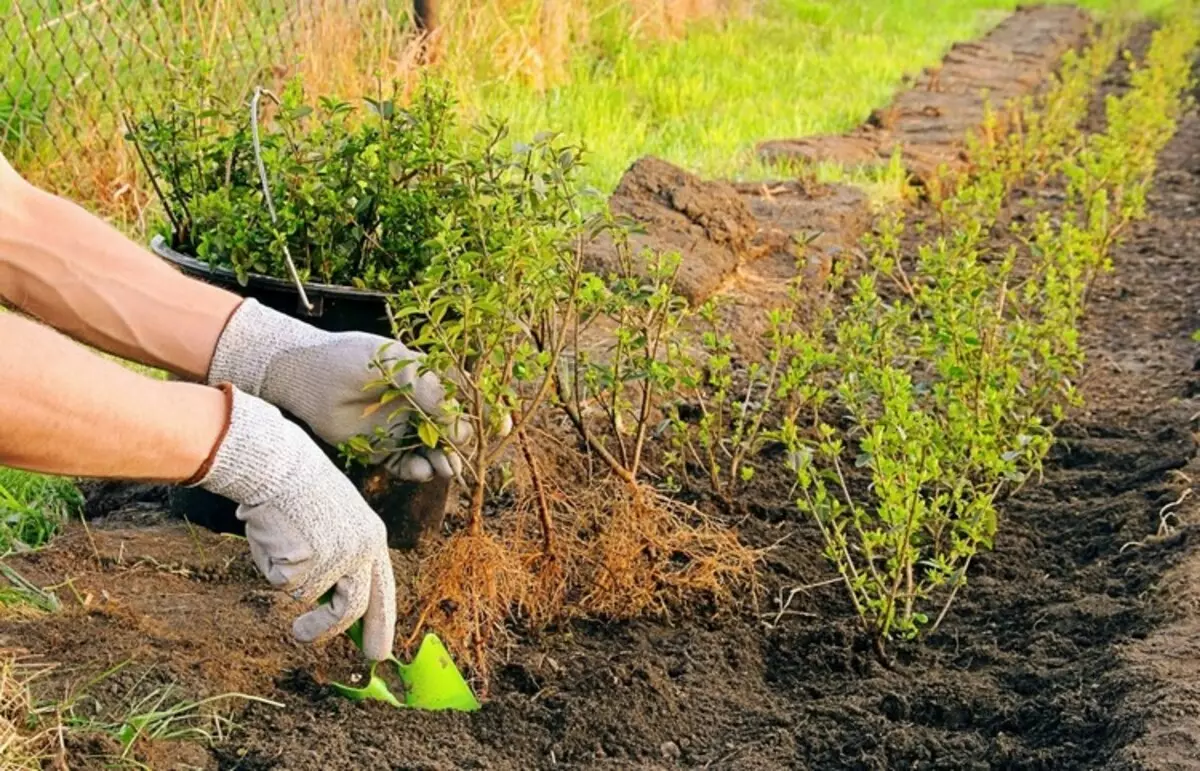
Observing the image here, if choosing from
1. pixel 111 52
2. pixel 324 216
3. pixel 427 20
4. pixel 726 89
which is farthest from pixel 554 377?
pixel 726 89

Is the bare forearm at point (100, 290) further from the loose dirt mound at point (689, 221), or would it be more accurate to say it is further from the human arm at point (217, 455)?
the loose dirt mound at point (689, 221)

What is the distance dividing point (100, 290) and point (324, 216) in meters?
0.44

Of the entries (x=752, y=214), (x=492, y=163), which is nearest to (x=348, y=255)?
(x=492, y=163)

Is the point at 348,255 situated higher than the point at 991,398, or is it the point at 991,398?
the point at 348,255

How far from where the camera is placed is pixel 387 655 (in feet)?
7.84

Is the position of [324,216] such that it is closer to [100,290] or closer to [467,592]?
[100,290]

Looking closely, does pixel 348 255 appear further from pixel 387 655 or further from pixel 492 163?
pixel 387 655

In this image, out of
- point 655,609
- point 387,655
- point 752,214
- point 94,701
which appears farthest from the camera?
point 752,214

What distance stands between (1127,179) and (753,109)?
5.72ft

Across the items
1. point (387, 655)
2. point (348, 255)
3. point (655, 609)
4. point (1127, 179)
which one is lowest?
point (1127, 179)

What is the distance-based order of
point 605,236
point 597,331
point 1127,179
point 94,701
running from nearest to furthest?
point 94,701
point 597,331
point 605,236
point 1127,179

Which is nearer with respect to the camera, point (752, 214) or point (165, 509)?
point (165, 509)

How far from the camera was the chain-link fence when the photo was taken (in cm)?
499

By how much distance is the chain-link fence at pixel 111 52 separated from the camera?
499cm
